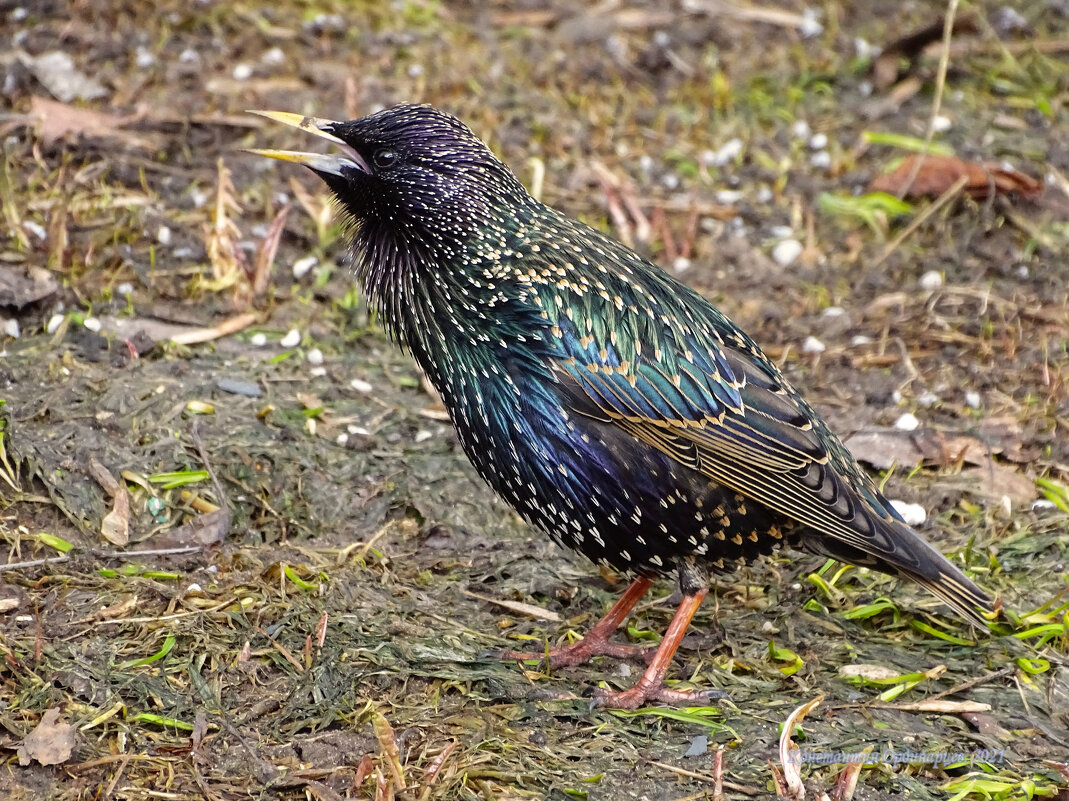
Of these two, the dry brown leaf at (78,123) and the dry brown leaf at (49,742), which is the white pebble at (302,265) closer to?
the dry brown leaf at (78,123)

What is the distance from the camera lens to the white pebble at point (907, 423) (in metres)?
5.04

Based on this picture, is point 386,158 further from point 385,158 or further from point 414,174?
point 414,174

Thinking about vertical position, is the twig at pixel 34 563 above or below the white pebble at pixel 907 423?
below

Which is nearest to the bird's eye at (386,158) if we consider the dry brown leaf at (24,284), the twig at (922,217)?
the dry brown leaf at (24,284)

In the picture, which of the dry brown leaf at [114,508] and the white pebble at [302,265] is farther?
the white pebble at [302,265]

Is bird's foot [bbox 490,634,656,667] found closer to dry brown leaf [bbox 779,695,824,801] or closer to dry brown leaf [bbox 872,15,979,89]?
dry brown leaf [bbox 779,695,824,801]

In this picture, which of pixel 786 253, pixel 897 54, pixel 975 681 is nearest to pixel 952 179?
pixel 786 253

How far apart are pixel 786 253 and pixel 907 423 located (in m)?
1.32

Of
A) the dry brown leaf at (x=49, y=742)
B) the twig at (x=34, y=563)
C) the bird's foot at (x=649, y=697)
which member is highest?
the twig at (x=34, y=563)

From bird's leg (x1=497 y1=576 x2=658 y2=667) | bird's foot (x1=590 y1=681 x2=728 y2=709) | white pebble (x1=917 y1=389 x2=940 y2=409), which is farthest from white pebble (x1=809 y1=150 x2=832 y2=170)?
bird's foot (x1=590 y1=681 x2=728 y2=709)

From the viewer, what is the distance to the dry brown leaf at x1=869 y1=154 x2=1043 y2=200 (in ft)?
20.0

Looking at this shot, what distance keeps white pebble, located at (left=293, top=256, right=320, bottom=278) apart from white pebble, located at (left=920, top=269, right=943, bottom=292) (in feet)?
9.02

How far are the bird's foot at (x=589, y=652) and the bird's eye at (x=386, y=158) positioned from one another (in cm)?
161

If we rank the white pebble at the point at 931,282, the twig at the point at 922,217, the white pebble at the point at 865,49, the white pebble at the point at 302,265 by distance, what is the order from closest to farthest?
the white pebble at the point at 302,265 < the white pebble at the point at 931,282 < the twig at the point at 922,217 < the white pebble at the point at 865,49
